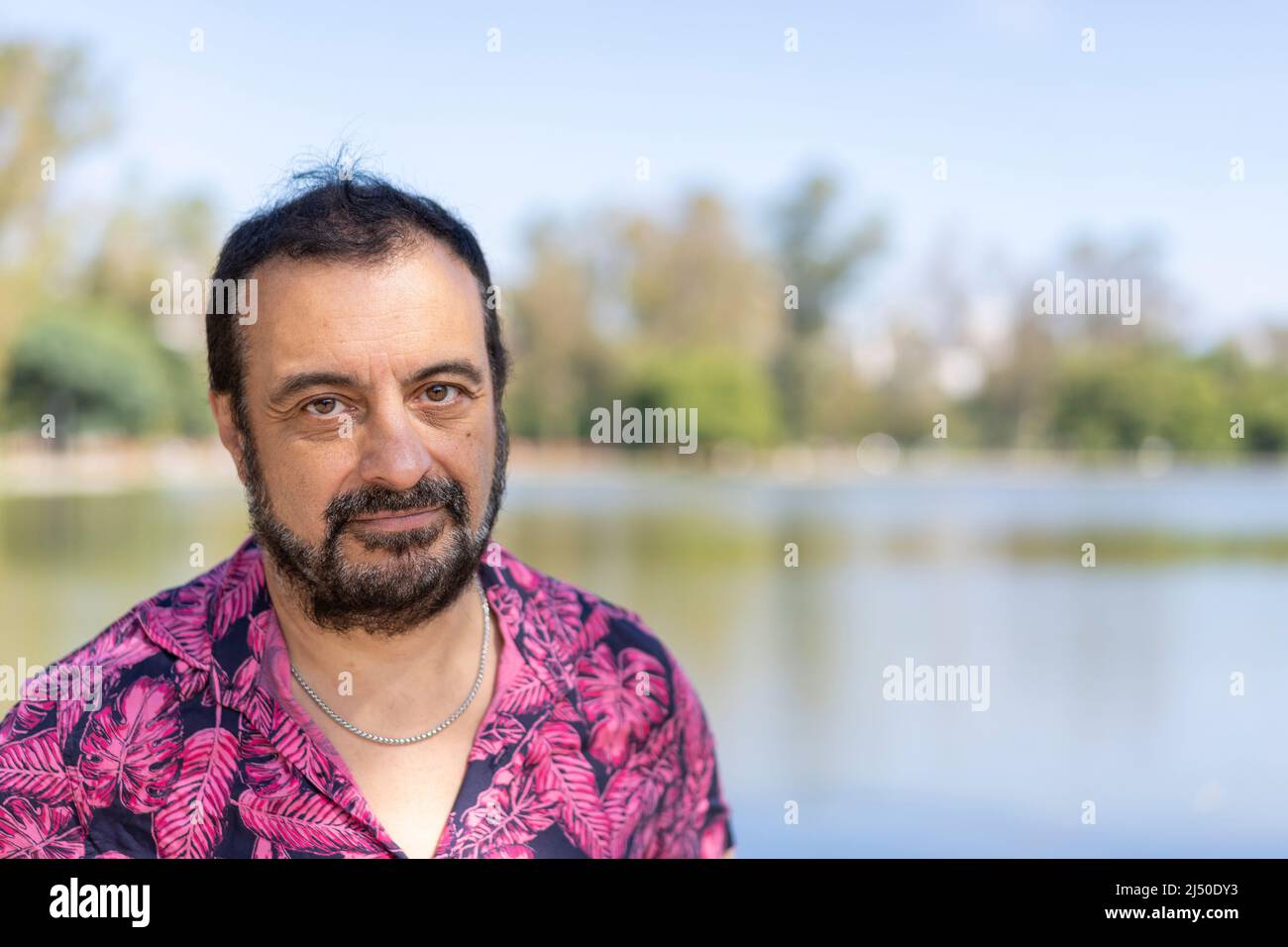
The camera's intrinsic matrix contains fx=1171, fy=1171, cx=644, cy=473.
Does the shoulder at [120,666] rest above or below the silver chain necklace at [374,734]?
above

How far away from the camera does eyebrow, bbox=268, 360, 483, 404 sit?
1063mm

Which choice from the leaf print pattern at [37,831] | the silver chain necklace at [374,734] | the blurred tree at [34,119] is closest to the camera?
the leaf print pattern at [37,831]

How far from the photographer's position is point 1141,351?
2359 centimetres

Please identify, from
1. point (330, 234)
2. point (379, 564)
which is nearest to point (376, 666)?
point (379, 564)

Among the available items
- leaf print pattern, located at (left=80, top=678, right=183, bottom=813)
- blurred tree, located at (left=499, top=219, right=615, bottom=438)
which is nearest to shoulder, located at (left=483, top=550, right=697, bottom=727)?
leaf print pattern, located at (left=80, top=678, right=183, bottom=813)

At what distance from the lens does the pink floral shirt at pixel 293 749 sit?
1.03m

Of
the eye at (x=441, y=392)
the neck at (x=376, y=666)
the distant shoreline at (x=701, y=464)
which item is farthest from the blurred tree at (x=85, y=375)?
the eye at (x=441, y=392)

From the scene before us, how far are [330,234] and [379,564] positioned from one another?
31cm

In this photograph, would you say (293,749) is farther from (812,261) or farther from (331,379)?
(812,261)

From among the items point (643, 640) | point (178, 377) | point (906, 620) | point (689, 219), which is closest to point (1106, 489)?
point (689, 219)

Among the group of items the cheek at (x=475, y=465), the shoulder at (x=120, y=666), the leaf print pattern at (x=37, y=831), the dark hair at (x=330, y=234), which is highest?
the dark hair at (x=330, y=234)

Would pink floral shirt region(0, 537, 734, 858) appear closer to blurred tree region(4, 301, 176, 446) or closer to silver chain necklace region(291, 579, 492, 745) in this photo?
silver chain necklace region(291, 579, 492, 745)

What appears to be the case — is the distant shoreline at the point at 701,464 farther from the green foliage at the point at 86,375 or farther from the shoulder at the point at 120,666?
the shoulder at the point at 120,666

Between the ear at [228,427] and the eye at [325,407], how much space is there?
13 cm
